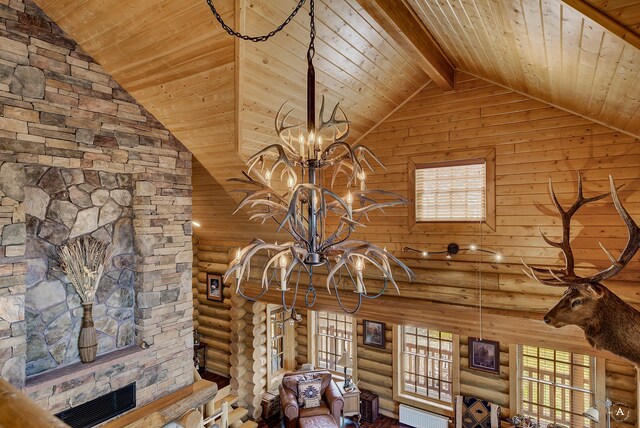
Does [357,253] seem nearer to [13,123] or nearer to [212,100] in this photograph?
[212,100]

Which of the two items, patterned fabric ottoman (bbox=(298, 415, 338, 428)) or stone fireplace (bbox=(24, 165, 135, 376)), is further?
patterned fabric ottoman (bbox=(298, 415, 338, 428))

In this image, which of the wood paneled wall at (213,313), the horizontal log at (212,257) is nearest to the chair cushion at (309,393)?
the wood paneled wall at (213,313)

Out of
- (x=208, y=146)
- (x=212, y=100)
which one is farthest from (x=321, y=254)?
(x=208, y=146)

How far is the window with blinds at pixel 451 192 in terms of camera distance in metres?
4.74

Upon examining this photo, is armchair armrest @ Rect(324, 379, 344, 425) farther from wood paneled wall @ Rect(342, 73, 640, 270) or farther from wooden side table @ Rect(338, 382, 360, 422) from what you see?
wood paneled wall @ Rect(342, 73, 640, 270)

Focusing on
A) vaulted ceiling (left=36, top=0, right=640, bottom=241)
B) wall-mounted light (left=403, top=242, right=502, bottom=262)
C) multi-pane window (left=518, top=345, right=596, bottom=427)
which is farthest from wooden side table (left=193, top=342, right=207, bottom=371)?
multi-pane window (left=518, top=345, right=596, bottom=427)

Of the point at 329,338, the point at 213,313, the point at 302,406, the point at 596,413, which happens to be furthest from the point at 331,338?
the point at 596,413

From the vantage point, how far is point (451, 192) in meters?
4.92

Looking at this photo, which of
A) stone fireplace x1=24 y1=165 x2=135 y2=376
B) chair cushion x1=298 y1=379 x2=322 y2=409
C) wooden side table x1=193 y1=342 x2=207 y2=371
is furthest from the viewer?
wooden side table x1=193 y1=342 x2=207 y2=371

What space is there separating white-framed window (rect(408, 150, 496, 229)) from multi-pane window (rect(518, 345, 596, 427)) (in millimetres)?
2535

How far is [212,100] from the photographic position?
3865mm

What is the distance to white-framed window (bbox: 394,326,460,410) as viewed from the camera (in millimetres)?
6418

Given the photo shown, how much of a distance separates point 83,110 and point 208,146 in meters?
1.34

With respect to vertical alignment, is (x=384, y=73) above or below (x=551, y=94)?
above
